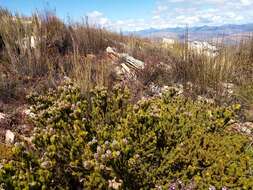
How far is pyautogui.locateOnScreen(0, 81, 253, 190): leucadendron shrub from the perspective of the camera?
2.34 metres

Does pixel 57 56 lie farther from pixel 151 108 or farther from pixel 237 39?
pixel 237 39

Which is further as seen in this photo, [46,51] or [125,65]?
[125,65]

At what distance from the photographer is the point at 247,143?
3.19 metres

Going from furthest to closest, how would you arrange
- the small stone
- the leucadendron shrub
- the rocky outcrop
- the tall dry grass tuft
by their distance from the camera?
1. the rocky outcrop
2. the tall dry grass tuft
3. the small stone
4. the leucadendron shrub

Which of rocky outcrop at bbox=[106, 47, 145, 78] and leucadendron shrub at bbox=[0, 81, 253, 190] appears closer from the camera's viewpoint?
leucadendron shrub at bbox=[0, 81, 253, 190]

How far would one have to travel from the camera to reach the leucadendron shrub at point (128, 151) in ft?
7.68

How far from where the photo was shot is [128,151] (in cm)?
253

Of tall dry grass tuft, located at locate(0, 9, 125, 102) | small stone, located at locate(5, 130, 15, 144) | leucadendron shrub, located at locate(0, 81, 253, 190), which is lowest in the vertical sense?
small stone, located at locate(5, 130, 15, 144)

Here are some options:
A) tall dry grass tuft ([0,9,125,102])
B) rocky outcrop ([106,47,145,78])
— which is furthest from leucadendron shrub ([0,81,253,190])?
rocky outcrop ([106,47,145,78])

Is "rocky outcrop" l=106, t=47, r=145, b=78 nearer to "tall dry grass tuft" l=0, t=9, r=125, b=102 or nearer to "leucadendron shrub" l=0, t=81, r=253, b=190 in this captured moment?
"tall dry grass tuft" l=0, t=9, r=125, b=102

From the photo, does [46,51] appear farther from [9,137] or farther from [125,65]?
[9,137]

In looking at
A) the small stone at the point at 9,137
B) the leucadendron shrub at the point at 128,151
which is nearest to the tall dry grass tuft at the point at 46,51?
the small stone at the point at 9,137

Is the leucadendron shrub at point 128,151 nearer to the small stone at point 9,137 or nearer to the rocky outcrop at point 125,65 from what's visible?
the small stone at point 9,137

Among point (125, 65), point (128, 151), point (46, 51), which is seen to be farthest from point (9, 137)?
point (125, 65)
